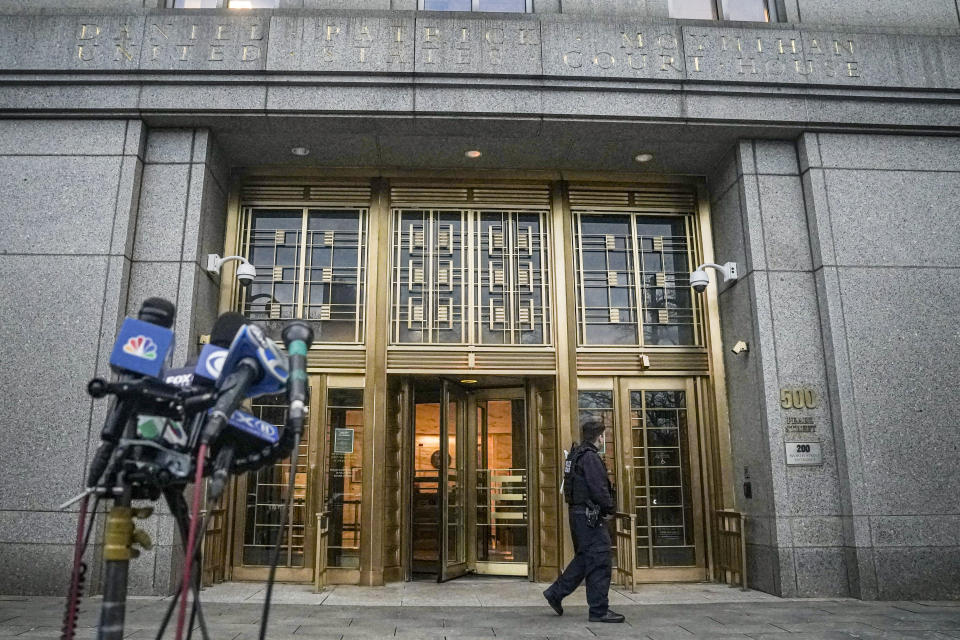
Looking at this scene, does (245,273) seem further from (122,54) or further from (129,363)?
(129,363)

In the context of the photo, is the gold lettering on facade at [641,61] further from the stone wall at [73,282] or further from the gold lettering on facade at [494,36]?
the stone wall at [73,282]

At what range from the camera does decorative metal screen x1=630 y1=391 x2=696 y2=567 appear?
871 cm

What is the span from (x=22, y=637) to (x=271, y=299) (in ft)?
15.3

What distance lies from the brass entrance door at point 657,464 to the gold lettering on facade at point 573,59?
12.8 feet

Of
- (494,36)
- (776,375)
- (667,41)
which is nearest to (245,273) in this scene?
(494,36)

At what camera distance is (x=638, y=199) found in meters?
9.69

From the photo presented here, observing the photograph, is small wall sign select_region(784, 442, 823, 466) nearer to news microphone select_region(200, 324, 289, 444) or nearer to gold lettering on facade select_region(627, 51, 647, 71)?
gold lettering on facade select_region(627, 51, 647, 71)

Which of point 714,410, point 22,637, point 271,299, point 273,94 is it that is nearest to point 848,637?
point 714,410

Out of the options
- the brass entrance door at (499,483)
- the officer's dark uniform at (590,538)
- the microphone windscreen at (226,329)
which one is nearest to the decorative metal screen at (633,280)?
the brass entrance door at (499,483)

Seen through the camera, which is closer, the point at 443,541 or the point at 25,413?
the point at 25,413

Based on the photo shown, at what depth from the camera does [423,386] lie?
30.7 feet

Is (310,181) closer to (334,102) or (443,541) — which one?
(334,102)

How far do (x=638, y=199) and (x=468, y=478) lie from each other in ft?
14.7

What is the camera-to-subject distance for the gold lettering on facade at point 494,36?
835 cm
